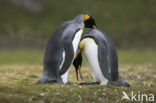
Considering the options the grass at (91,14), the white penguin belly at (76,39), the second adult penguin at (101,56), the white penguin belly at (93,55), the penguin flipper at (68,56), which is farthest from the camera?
the grass at (91,14)

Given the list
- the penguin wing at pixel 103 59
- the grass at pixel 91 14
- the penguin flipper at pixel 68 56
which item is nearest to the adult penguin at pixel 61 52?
the penguin flipper at pixel 68 56

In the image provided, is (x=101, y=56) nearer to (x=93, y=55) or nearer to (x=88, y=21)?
(x=93, y=55)

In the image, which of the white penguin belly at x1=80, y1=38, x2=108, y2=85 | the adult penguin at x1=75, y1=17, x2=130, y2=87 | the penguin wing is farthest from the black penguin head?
the penguin wing

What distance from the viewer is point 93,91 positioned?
1005cm

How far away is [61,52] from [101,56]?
4.94 ft

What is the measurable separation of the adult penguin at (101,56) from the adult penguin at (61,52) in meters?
0.51

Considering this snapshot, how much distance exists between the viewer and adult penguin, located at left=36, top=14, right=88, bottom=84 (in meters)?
10.6

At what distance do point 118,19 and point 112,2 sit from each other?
6.32 m

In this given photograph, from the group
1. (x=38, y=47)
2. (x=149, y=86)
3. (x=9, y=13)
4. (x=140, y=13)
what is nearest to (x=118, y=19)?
(x=140, y=13)

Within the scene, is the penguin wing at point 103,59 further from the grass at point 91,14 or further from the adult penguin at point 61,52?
the grass at point 91,14

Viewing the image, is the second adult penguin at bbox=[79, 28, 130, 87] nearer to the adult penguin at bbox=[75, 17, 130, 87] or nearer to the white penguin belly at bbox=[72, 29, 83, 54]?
the adult penguin at bbox=[75, 17, 130, 87]

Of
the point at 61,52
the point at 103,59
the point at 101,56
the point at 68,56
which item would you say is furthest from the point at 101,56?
the point at 61,52

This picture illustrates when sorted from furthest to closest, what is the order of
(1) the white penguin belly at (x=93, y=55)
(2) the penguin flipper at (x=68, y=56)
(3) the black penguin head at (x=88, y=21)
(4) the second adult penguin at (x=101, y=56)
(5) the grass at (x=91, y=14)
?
(5) the grass at (x=91, y=14) → (3) the black penguin head at (x=88, y=21) → (1) the white penguin belly at (x=93, y=55) → (4) the second adult penguin at (x=101, y=56) → (2) the penguin flipper at (x=68, y=56)

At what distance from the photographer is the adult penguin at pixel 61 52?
419 inches
